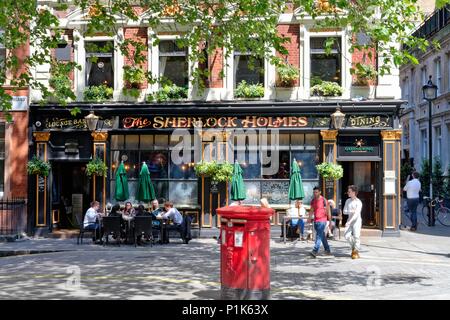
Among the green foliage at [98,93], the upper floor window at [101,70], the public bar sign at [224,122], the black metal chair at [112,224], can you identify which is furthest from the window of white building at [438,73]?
the black metal chair at [112,224]

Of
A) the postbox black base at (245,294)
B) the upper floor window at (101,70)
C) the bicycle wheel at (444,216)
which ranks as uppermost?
the upper floor window at (101,70)

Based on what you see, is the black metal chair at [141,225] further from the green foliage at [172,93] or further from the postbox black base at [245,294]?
the postbox black base at [245,294]

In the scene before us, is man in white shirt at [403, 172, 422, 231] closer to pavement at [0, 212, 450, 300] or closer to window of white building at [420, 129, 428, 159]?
pavement at [0, 212, 450, 300]

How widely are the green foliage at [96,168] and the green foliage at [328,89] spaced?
24.9 ft

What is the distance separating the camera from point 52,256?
15.9m

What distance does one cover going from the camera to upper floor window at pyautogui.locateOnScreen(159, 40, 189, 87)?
21.8 metres

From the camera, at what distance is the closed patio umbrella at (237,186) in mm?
20000

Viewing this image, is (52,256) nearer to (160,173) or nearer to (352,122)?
(160,173)

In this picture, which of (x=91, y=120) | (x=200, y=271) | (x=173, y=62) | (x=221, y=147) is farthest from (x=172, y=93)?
(x=200, y=271)

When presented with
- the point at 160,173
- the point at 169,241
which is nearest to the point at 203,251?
the point at 169,241

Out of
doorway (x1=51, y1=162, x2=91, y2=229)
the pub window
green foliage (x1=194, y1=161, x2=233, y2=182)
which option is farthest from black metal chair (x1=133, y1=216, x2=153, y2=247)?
the pub window

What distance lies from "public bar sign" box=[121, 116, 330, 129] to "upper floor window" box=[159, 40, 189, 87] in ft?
4.69

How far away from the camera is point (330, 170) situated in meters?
20.3
